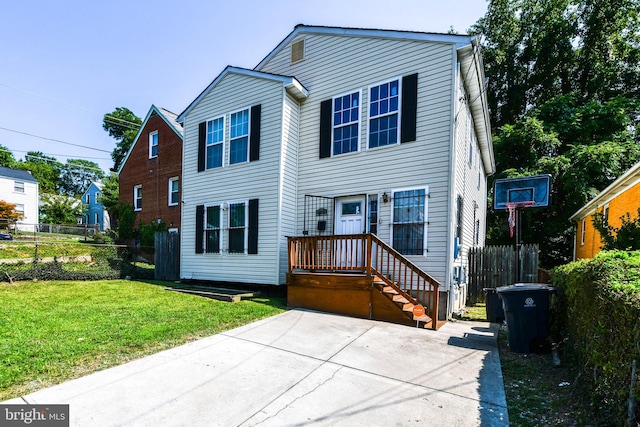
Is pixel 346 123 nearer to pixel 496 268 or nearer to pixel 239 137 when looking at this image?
pixel 239 137

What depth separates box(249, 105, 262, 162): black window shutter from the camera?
31.4 feet

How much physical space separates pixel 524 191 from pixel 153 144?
18.6 metres

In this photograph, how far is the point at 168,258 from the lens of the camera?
40.1ft

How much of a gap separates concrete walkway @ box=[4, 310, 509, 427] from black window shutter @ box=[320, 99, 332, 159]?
5.31 m

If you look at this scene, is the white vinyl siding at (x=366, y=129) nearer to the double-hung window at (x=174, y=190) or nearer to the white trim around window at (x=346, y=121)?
the white trim around window at (x=346, y=121)

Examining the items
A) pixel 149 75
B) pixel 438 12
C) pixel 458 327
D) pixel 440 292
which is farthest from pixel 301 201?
pixel 149 75

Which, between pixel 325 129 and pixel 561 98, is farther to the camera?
pixel 561 98

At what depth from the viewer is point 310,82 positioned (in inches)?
381

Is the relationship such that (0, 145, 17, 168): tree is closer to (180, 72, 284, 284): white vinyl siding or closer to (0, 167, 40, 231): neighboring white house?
(0, 167, 40, 231): neighboring white house

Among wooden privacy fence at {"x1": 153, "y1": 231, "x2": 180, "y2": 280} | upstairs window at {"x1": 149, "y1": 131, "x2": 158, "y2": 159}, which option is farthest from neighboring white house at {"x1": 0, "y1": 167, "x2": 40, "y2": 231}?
wooden privacy fence at {"x1": 153, "y1": 231, "x2": 180, "y2": 280}

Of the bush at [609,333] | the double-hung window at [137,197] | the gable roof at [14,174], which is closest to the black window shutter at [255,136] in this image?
the bush at [609,333]

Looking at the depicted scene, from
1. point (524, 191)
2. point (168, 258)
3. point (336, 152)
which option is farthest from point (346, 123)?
point (168, 258)

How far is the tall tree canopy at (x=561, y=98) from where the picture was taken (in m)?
15.0

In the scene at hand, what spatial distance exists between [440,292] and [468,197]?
3.79m
